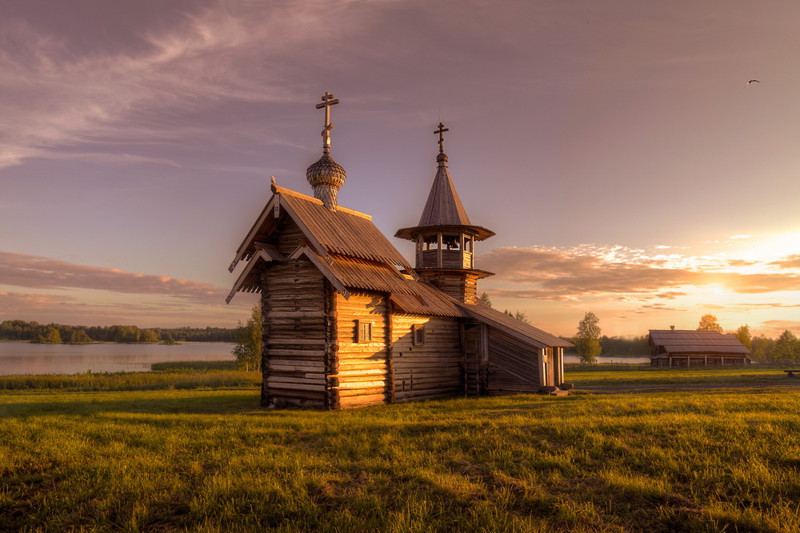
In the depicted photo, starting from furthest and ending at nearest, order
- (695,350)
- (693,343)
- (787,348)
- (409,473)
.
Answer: (787,348) < (693,343) < (695,350) < (409,473)

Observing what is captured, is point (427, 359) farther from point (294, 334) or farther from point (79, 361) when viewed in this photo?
point (79, 361)

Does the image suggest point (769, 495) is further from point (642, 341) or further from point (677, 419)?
point (642, 341)

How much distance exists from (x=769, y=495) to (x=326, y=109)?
22.4m

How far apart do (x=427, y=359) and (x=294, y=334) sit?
7254 millimetres

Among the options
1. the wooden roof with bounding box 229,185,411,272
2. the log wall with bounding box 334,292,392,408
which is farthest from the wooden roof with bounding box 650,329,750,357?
the log wall with bounding box 334,292,392,408

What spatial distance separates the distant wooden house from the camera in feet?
220

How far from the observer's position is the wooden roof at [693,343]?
67.1 meters

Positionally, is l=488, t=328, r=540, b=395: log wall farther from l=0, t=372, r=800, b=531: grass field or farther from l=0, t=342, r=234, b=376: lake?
l=0, t=342, r=234, b=376: lake

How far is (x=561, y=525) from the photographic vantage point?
727 cm

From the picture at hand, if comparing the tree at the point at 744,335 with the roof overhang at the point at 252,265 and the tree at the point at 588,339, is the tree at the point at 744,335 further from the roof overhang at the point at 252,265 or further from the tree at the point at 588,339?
the roof overhang at the point at 252,265

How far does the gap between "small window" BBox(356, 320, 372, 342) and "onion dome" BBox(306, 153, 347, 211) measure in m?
6.15

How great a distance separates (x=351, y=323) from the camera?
2038 cm

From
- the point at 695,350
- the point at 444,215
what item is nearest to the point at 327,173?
the point at 444,215

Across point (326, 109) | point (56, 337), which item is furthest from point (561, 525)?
point (56, 337)
